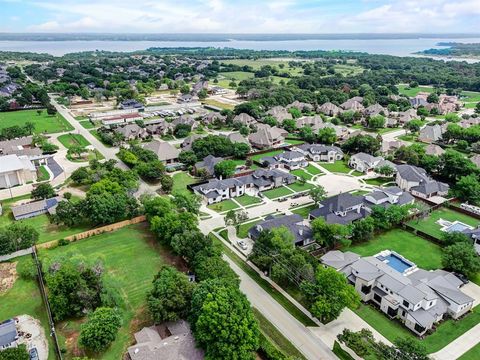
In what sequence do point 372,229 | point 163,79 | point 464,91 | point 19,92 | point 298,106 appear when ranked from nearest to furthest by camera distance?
1. point 372,229
2. point 298,106
3. point 19,92
4. point 464,91
5. point 163,79

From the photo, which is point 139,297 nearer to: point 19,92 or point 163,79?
point 19,92

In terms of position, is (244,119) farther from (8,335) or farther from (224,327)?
(8,335)

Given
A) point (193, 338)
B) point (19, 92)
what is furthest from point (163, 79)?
point (193, 338)

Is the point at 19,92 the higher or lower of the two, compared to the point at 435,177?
higher

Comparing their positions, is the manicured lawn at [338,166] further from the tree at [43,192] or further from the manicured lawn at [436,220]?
the tree at [43,192]

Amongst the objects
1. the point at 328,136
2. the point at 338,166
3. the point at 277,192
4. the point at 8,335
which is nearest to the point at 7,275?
the point at 8,335

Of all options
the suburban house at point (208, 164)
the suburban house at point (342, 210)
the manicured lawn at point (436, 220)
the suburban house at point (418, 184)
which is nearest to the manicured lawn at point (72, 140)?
the suburban house at point (208, 164)
